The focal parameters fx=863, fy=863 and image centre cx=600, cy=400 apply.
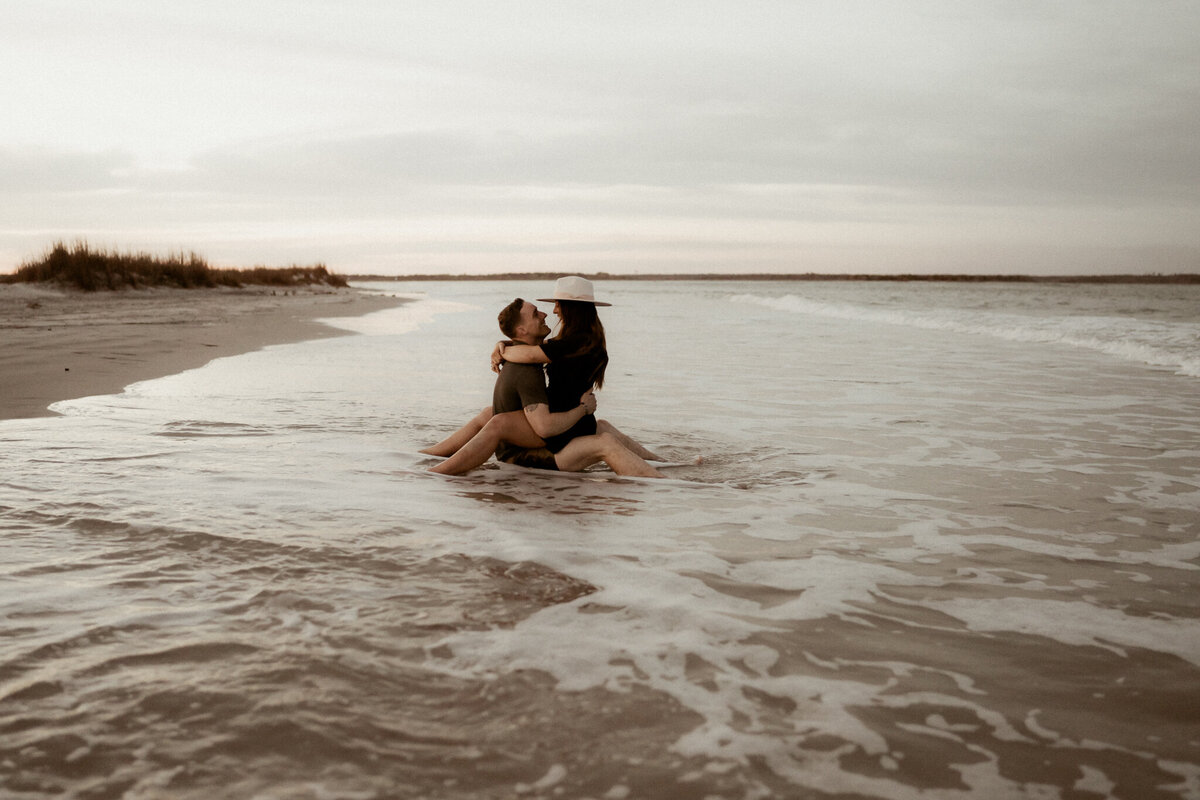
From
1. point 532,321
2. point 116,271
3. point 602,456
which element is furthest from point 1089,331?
point 116,271

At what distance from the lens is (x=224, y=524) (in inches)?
161

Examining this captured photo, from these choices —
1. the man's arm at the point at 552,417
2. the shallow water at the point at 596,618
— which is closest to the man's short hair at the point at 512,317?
the man's arm at the point at 552,417

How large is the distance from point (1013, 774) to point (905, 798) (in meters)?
0.33

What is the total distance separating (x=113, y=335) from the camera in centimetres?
1334

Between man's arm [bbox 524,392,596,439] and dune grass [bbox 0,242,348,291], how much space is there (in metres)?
23.6

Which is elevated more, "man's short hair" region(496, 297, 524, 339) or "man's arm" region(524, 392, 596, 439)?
"man's short hair" region(496, 297, 524, 339)

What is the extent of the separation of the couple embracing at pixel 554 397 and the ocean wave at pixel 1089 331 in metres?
9.95

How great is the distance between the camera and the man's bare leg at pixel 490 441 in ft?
19.0

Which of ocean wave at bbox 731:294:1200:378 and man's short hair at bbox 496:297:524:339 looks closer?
man's short hair at bbox 496:297:524:339

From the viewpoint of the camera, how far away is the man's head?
5.98m

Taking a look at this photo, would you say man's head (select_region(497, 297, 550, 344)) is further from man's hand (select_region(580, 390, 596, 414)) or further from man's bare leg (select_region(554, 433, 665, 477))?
man's bare leg (select_region(554, 433, 665, 477))

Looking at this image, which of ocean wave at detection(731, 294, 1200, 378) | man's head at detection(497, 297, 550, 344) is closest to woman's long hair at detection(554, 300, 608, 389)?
man's head at detection(497, 297, 550, 344)

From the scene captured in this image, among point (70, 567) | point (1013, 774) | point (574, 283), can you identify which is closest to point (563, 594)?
point (1013, 774)

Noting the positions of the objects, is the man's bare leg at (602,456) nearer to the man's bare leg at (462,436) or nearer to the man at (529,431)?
the man at (529,431)
